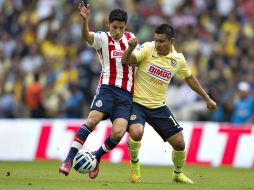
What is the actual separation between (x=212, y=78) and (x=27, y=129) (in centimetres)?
540

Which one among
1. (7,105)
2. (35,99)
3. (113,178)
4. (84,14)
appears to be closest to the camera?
(84,14)

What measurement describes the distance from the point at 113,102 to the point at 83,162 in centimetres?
113

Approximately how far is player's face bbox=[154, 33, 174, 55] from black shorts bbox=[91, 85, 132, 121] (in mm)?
826

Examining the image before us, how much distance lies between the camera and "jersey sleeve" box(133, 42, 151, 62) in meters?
13.9

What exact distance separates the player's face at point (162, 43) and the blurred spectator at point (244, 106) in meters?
7.61

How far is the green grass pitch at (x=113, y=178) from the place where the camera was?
12.9 meters

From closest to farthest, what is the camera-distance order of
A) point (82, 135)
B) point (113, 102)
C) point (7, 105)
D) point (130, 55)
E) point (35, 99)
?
point (82, 135) < point (130, 55) < point (113, 102) < point (35, 99) < point (7, 105)

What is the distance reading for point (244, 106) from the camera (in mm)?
21719

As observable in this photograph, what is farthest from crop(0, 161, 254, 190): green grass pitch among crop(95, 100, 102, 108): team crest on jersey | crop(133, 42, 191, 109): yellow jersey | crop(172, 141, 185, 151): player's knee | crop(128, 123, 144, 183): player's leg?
crop(133, 42, 191, 109): yellow jersey

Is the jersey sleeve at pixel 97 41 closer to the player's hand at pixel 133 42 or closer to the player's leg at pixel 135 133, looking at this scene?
the player's hand at pixel 133 42

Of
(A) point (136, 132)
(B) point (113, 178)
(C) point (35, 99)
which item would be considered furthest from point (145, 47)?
(C) point (35, 99)

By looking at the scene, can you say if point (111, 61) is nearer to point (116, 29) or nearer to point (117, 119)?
point (116, 29)

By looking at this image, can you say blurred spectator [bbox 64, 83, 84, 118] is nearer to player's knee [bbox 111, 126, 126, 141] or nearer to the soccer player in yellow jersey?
the soccer player in yellow jersey

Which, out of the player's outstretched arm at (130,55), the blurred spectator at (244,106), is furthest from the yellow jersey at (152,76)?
the blurred spectator at (244,106)
